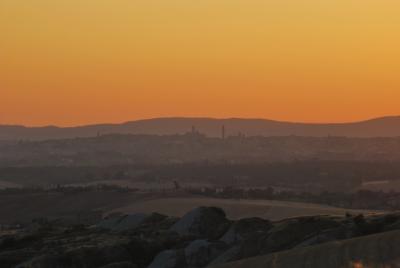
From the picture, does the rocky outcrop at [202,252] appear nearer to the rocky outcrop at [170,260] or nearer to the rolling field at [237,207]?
the rocky outcrop at [170,260]

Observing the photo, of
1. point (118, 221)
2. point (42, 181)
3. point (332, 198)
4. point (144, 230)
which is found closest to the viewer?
point (144, 230)

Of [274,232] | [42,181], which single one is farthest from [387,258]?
[42,181]

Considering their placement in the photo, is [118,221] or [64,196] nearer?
[118,221]

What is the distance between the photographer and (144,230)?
60.0m

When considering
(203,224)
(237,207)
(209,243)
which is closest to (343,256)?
(209,243)

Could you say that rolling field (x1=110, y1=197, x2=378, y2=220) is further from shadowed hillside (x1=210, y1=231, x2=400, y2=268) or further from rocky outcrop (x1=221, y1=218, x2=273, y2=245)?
shadowed hillside (x1=210, y1=231, x2=400, y2=268)

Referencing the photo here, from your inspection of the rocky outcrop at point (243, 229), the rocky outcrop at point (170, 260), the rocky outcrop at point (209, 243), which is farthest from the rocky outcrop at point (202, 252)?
the rocky outcrop at point (243, 229)

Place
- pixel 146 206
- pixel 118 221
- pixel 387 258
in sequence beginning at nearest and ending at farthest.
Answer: pixel 387 258 → pixel 118 221 → pixel 146 206

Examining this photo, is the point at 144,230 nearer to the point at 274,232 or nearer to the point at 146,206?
the point at 274,232

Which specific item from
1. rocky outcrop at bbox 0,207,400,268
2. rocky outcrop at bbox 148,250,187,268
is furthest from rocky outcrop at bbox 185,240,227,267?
rocky outcrop at bbox 148,250,187,268

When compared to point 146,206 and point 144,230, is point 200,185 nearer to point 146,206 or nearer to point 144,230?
point 146,206

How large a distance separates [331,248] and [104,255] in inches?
621

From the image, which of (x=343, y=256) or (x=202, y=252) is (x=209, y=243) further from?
(x=343, y=256)

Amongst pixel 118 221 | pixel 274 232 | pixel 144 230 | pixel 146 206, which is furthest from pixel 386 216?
pixel 146 206
